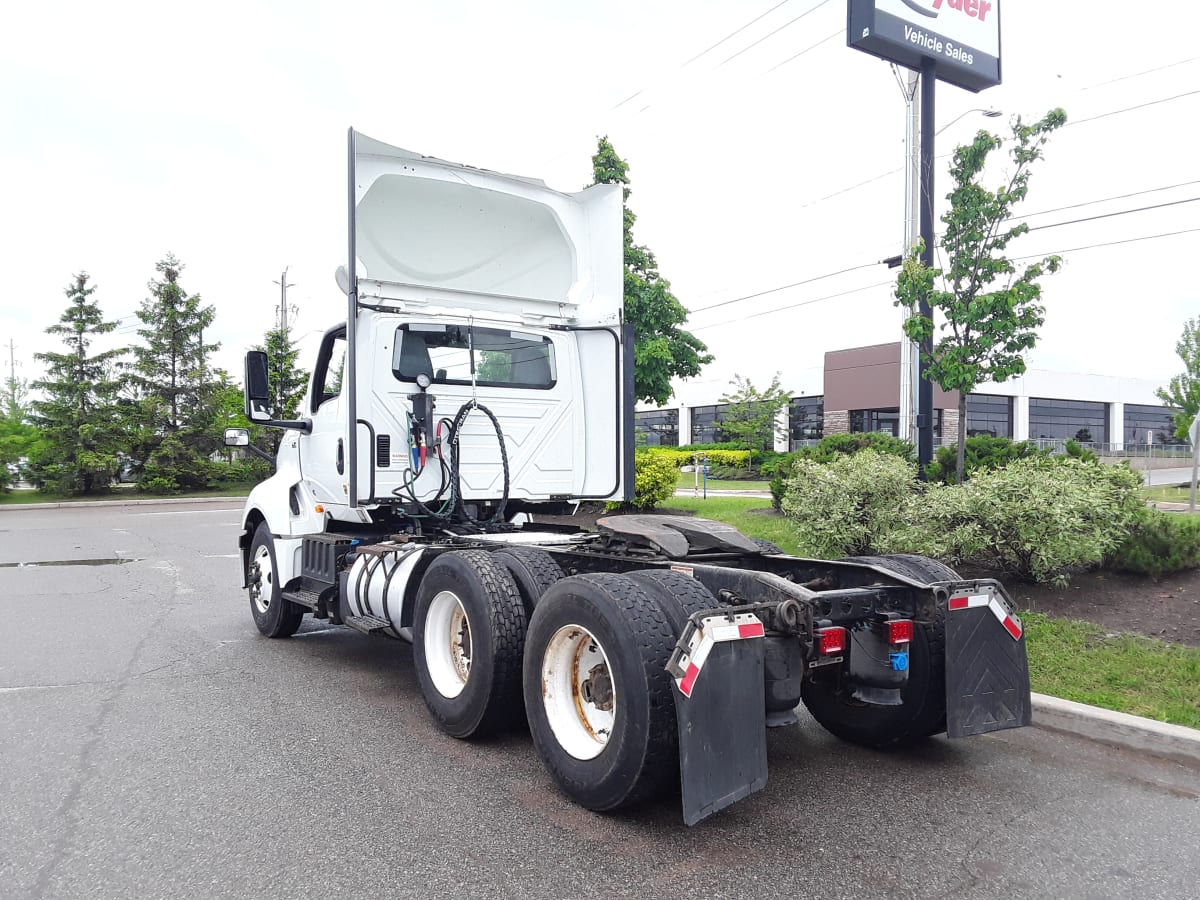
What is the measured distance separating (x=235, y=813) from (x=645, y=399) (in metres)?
16.1

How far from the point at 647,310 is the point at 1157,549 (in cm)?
1245

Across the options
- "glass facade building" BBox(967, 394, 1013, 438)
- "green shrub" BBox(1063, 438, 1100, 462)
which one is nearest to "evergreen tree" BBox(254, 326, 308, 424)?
"green shrub" BBox(1063, 438, 1100, 462)

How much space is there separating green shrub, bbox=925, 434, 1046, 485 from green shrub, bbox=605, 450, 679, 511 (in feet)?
18.2

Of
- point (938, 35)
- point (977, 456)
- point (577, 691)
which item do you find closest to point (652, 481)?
point (977, 456)

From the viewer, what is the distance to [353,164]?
231 inches

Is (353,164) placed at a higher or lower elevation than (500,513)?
higher

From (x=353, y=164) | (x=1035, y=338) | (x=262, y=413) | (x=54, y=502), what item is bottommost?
(x=54, y=502)

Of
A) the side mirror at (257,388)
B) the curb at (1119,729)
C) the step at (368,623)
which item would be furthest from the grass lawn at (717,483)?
the curb at (1119,729)

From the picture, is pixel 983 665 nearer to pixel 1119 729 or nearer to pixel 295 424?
pixel 1119 729

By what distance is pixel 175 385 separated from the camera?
33.8 m

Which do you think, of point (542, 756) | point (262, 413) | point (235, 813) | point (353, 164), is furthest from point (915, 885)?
point (262, 413)

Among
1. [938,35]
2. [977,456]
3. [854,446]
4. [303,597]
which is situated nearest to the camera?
[303,597]

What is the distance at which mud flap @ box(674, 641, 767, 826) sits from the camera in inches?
128

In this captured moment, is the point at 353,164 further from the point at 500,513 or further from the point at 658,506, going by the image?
the point at 658,506
